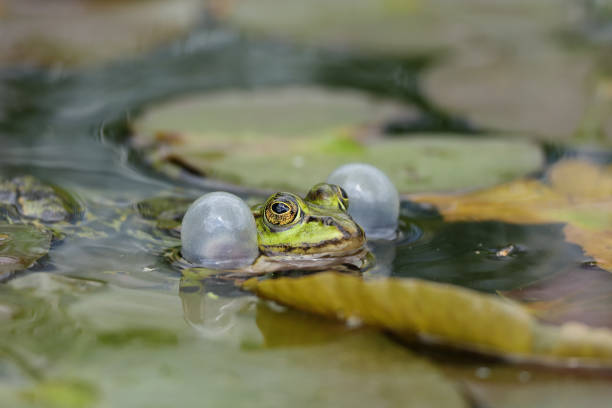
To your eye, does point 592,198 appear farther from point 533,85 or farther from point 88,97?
point 88,97

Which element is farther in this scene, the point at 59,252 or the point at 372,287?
the point at 59,252

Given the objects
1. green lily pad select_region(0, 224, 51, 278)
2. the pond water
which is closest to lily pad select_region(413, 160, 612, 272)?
the pond water

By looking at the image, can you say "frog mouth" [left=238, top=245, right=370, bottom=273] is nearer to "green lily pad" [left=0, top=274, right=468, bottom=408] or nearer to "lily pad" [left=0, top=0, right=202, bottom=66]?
"green lily pad" [left=0, top=274, right=468, bottom=408]

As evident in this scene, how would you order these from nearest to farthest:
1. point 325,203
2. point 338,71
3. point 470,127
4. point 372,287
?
point 372,287 → point 325,203 → point 470,127 → point 338,71

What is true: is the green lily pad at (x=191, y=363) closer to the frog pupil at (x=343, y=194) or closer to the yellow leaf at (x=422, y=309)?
the yellow leaf at (x=422, y=309)

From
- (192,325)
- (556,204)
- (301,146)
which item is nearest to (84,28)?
(301,146)

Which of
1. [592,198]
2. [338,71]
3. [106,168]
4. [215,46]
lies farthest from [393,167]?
[215,46]

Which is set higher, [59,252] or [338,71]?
[338,71]

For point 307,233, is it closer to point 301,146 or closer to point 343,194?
point 343,194
